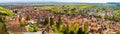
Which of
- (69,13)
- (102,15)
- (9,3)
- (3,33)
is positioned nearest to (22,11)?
(9,3)

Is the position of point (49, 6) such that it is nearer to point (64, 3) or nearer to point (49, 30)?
point (64, 3)

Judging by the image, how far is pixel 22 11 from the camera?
14.3m

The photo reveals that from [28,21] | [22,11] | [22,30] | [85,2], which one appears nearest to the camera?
[22,30]

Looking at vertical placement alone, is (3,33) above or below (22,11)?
above

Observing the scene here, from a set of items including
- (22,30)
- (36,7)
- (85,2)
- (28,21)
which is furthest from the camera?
(85,2)

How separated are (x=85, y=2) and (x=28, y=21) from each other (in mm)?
4952

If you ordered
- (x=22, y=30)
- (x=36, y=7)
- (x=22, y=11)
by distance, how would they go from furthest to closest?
(x=36, y=7) → (x=22, y=11) → (x=22, y=30)

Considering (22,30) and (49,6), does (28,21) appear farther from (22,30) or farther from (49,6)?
(49,6)

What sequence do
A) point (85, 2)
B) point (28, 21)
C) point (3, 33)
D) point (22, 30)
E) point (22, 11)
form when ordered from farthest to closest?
1. point (85, 2)
2. point (22, 11)
3. point (28, 21)
4. point (22, 30)
5. point (3, 33)

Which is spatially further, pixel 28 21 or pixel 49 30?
pixel 28 21

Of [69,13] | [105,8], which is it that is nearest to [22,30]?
[69,13]

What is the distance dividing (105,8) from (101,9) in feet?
0.75

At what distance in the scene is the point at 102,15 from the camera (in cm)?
1494

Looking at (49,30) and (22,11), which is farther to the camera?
(22,11)
